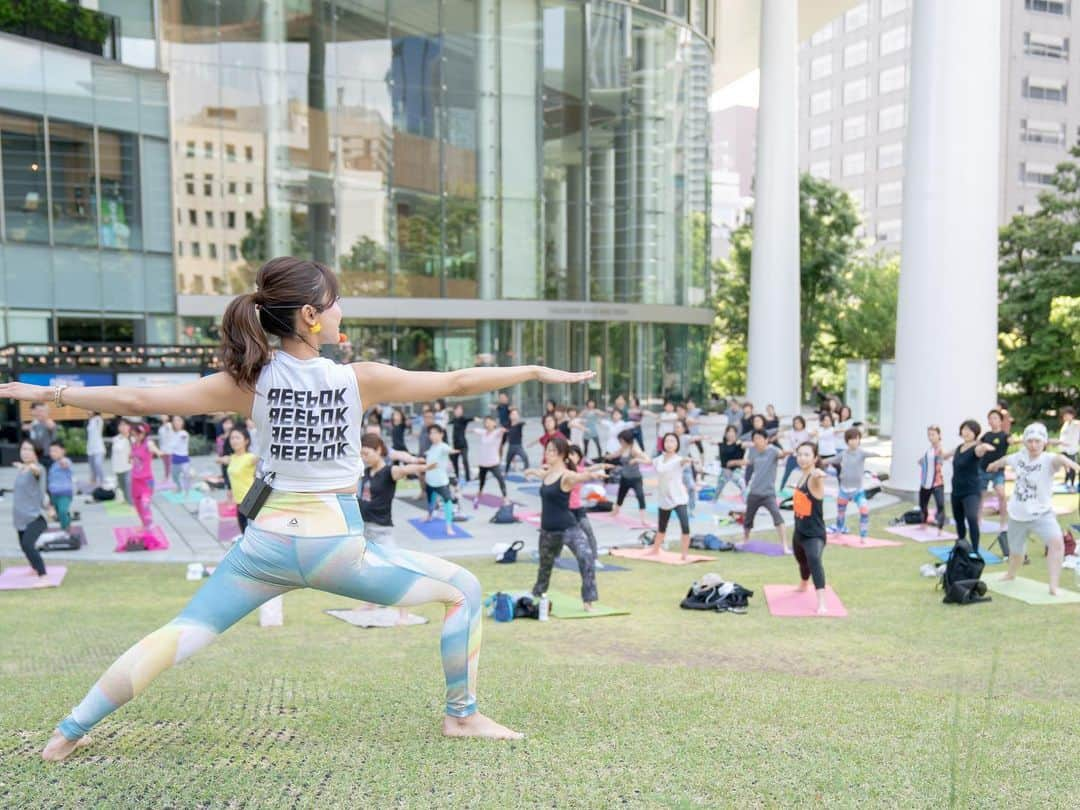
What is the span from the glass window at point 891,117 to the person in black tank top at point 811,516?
77.4m

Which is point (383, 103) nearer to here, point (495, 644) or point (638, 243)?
point (638, 243)

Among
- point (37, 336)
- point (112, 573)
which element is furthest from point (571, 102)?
point (112, 573)

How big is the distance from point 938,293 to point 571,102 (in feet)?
78.9

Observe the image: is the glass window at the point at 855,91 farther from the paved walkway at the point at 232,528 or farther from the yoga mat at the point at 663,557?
the yoga mat at the point at 663,557

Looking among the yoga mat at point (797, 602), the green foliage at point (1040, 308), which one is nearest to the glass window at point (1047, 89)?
the green foliage at point (1040, 308)

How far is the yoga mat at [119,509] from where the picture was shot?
1791 cm

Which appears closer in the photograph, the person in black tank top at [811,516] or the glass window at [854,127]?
the person in black tank top at [811,516]

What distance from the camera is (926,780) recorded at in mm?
4219

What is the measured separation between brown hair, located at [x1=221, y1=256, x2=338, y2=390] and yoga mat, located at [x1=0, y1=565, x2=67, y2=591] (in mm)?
9698

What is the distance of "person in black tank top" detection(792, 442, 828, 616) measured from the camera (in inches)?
413

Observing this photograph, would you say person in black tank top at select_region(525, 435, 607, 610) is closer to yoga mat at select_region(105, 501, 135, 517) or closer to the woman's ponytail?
the woman's ponytail

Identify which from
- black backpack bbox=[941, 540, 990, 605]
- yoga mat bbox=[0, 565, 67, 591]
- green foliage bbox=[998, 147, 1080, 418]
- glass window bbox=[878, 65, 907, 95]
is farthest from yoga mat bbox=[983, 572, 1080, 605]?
glass window bbox=[878, 65, 907, 95]

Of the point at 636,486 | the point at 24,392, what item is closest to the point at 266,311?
the point at 24,392

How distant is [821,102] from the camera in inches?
3457
